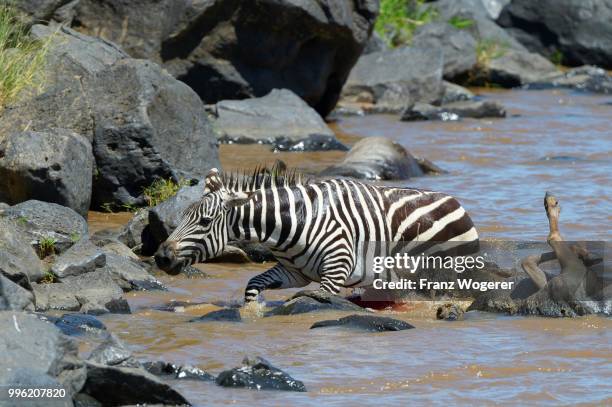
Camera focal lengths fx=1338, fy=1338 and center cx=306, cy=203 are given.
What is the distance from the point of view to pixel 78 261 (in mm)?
9734

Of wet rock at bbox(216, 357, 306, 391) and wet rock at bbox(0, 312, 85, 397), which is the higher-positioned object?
wet rock at bbox(0, 312, 85, 397)

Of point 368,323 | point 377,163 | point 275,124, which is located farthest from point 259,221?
point 275,124

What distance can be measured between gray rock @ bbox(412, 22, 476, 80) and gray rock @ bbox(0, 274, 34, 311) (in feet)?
61.6

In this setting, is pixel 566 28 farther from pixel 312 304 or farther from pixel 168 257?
pixel 312 304

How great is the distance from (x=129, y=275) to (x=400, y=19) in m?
19.5

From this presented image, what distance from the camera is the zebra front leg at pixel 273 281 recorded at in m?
9.42

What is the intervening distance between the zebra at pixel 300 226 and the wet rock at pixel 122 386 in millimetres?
2753

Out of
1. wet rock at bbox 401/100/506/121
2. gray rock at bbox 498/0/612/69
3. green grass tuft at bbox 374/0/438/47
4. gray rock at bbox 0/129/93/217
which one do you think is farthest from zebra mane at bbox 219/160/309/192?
gray rock at bbox 498/0/612/69

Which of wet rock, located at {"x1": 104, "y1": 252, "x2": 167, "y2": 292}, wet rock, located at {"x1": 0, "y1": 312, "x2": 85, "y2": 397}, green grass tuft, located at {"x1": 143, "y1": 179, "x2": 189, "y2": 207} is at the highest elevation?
wet rock, located at {"x1": 0, "y1": 312, "x2": 85, "y2": 397}

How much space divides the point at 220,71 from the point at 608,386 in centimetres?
1277

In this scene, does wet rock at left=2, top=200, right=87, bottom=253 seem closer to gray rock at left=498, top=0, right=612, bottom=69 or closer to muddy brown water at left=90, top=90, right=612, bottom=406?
muddy brown water at left=90, top=90, right=612, bottom=406

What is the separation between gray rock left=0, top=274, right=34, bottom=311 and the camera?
26.7ft

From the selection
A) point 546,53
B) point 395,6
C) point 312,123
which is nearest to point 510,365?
point 312,123

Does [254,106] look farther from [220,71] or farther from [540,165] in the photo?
[540,165]
